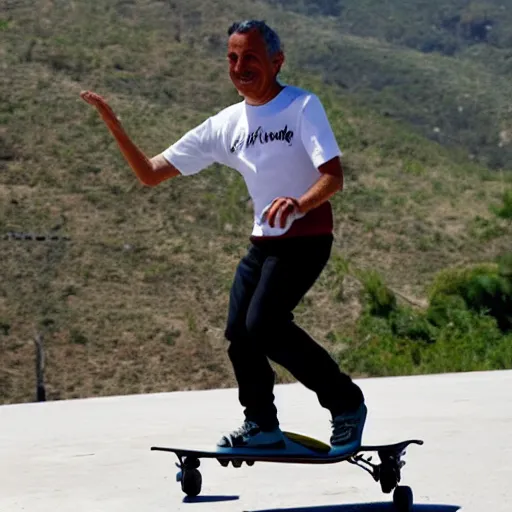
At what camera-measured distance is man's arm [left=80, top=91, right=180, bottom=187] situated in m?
5.52

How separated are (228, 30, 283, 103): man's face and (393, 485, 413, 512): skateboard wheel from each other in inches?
61.2

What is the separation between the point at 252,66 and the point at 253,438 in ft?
4.61

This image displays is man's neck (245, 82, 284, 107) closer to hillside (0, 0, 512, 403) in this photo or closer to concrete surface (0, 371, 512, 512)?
concrete surface (0, 371, 512, 512)

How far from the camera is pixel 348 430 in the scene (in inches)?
208

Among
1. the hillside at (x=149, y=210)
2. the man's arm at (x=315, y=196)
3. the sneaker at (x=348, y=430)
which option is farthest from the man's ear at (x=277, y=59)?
the hillside at (x=149, y=210)

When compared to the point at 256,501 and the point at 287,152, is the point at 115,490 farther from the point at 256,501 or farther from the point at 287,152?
the point at 287,152

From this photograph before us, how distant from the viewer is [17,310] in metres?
24.4

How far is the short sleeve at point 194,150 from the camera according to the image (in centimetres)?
561

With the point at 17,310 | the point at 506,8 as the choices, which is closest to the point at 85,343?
the point at 17,310

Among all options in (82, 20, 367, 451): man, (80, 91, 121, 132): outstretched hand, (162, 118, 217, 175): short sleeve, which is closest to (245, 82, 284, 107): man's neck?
(82, 20, 367, 451): man

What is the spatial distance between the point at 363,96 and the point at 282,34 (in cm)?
833

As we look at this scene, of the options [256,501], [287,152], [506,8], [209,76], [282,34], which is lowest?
[256,501]

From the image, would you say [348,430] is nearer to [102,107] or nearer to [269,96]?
[269,96]

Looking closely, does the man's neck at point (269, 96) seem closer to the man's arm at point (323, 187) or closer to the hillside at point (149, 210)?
the man's arm at point (323, 187)
